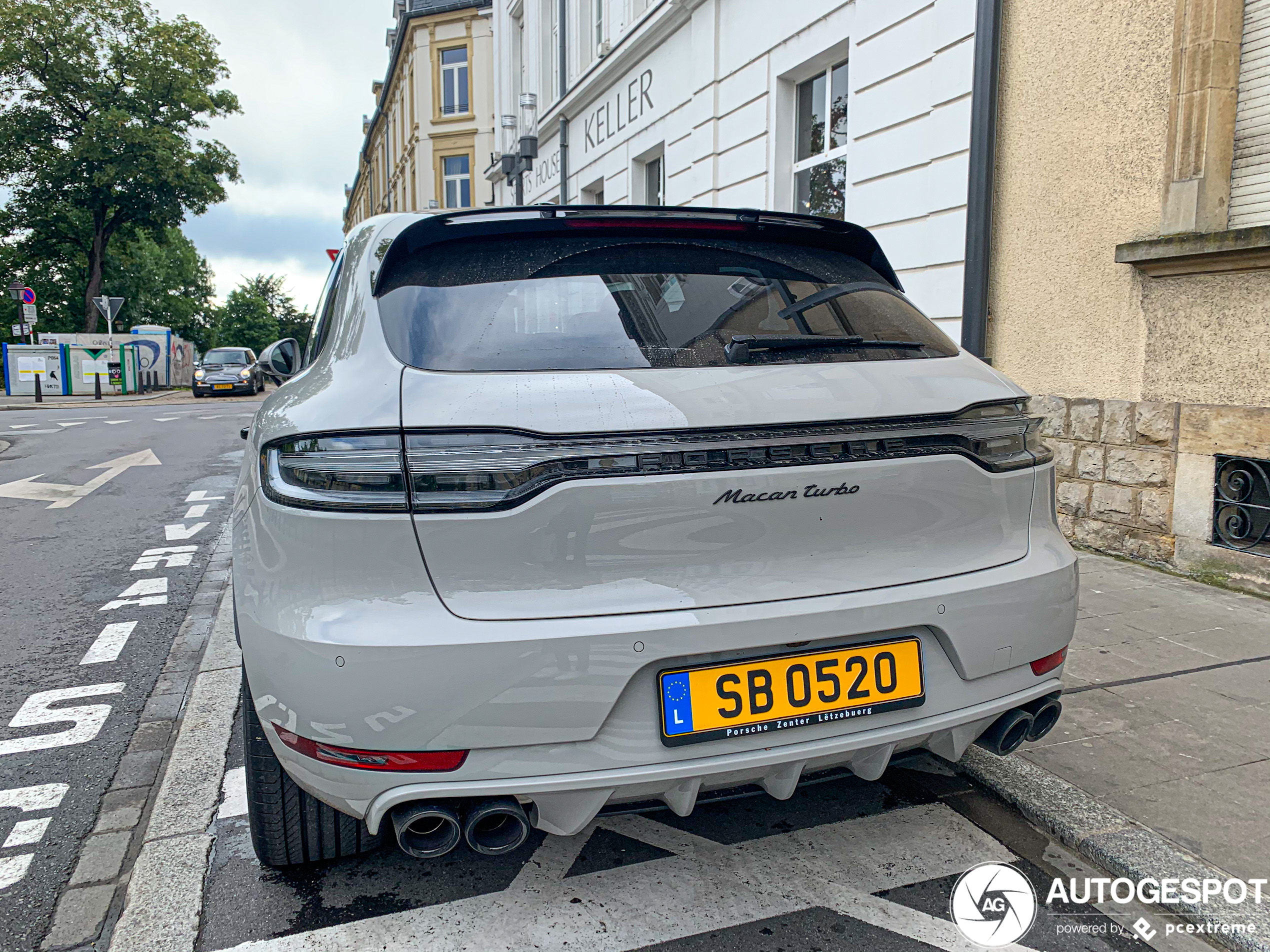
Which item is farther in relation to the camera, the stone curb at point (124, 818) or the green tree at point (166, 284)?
the green tree at point (166, 284)

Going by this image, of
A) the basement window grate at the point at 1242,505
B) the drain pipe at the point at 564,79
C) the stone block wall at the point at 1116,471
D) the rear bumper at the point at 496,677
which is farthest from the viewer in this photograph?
the drain pipe at the point at 564,79

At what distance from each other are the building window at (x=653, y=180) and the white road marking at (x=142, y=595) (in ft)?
29.4

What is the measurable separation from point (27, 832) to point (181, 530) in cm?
504

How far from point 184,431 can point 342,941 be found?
15.2 m

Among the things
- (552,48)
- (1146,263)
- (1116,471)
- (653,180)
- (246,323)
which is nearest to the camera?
(1146,263)

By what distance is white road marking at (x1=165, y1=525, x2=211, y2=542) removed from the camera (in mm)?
7074

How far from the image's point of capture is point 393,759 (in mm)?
1871

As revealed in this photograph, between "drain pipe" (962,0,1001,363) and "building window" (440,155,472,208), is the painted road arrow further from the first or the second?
"building window" (440,155,472,208)

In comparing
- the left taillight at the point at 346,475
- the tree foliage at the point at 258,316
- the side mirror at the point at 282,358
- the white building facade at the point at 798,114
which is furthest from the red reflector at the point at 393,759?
the tree foliage at the point at 258,316

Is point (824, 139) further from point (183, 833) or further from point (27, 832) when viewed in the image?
point (27, 832)

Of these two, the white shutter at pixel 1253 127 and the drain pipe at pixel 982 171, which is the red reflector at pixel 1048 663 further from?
the drain pipe at pixel 982 171

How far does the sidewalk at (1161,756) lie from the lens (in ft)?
8.04

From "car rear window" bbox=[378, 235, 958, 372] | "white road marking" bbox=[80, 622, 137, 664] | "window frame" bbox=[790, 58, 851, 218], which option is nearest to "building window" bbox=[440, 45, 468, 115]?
"window frame" bbox=[790, 58, 851, 218]

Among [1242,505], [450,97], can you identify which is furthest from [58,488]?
[450,97]
